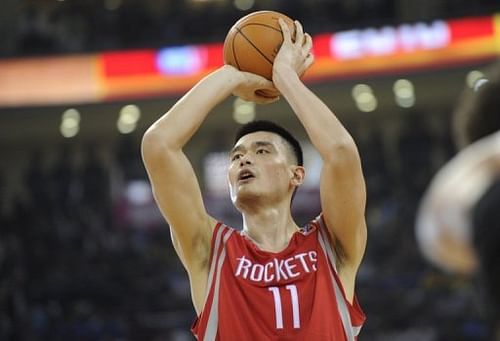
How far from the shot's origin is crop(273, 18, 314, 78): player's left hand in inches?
151

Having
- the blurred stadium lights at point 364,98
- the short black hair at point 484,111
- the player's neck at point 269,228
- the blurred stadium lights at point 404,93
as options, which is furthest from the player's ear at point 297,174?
the blurred stadium lights at point 404,93

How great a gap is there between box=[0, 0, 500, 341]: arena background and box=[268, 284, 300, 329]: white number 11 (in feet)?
26.5

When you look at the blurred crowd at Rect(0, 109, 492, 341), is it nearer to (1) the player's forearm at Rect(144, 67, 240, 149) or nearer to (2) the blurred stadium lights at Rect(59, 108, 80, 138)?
(2) the blurred stadium lights at Rect(59, 108, 80, 138)

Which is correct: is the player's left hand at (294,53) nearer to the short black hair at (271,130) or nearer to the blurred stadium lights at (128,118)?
the short black hair at (271,130)

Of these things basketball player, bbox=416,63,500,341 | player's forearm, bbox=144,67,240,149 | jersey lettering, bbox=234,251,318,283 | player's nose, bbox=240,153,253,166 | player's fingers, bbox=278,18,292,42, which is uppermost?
player's fingers, bbox=278,18,292,42

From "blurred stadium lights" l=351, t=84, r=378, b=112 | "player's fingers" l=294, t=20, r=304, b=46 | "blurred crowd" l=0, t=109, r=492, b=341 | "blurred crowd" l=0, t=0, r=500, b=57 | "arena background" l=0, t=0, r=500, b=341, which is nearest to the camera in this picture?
"player's fingers" l=294, t=20, r=304, b=46

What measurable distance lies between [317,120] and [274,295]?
697mm

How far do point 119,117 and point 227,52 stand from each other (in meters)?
13.7

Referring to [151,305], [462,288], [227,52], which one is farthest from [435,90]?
[227,52]

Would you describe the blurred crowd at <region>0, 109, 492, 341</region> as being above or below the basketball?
above

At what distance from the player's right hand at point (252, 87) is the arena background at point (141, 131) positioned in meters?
7.89

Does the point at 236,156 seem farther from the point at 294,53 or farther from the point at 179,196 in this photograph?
the point at 294,53

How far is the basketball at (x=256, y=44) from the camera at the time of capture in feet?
12.8

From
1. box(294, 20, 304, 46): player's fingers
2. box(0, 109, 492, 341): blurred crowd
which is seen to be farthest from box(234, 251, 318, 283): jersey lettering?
box(0, 109, 492, 341): blurred crowd
